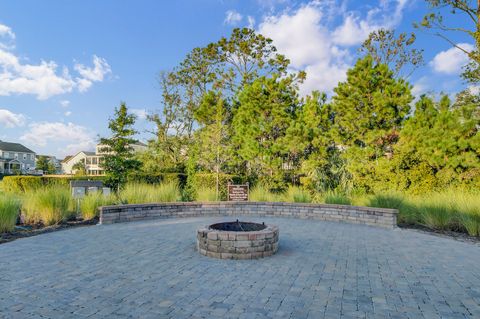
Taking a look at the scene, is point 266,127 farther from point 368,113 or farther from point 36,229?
point 36,229

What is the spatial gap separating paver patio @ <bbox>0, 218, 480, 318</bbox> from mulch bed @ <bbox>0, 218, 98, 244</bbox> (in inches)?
25.1

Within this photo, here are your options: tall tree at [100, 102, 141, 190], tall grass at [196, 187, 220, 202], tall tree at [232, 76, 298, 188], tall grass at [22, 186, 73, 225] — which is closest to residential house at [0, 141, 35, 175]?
tall tree at [100, 102, 141, 190]

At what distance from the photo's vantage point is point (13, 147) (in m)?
63.1

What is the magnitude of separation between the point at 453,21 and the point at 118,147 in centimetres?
1762

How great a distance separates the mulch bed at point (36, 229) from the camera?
22.8 feet

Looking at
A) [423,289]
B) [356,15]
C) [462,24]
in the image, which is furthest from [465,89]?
[423,289]

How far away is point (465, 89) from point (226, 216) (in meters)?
16.3

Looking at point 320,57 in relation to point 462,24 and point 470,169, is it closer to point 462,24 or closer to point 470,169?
point 470,169

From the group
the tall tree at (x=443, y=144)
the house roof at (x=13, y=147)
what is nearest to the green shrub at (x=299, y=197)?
the tall tree at (x=443, y=144)

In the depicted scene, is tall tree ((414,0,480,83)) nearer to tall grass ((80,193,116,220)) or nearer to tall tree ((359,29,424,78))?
tall tree ((359,29,424,78))

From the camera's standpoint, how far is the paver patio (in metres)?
3.29

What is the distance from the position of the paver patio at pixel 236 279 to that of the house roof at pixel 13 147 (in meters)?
69.0

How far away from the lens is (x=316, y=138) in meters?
15.1

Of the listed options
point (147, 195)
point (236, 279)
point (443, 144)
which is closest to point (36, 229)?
point (147, 195)
